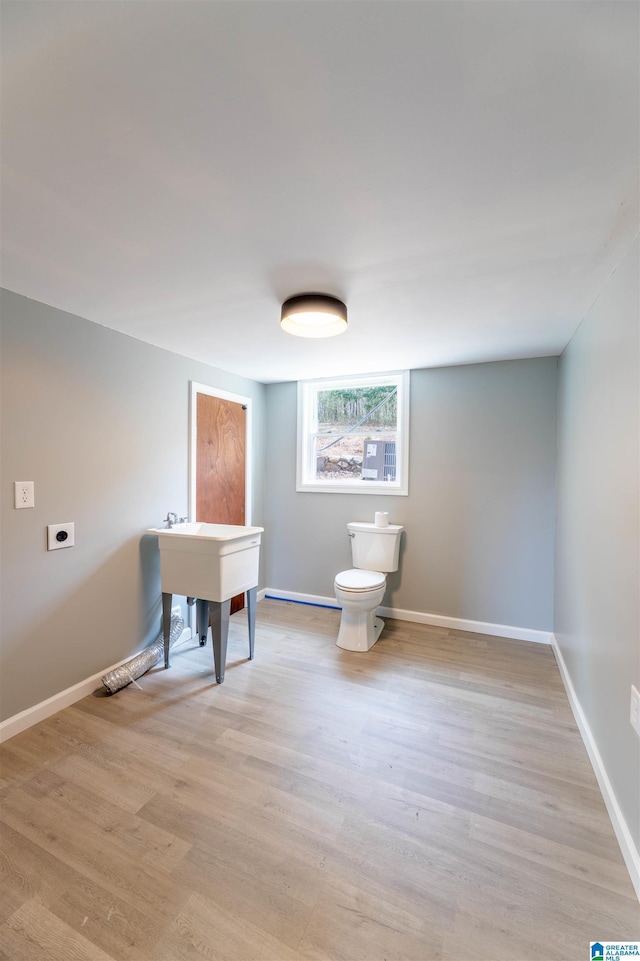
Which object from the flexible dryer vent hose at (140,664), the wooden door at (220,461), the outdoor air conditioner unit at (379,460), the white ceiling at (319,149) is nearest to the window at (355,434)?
the outdoor air conditioner unit at (379,460)

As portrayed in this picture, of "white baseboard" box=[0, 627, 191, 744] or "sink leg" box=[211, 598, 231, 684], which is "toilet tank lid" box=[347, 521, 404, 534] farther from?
"white baseboard" box=[0, 627, 191, 744]

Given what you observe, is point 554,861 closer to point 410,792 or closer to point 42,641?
point 410,792

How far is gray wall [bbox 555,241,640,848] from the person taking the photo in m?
1.34

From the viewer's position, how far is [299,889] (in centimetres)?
118

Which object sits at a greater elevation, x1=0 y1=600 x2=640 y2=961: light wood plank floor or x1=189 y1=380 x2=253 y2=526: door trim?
x1=189 y1=380 x2=253 y2=526: door trim

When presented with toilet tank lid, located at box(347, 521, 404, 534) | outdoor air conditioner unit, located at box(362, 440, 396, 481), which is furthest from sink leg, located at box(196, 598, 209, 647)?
outdoor air conditioner unit, located at box(362, 440, 396, 481)

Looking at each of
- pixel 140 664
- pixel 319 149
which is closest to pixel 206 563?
pixel 140 664

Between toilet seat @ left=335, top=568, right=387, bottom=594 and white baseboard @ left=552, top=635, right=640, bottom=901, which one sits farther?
toilet seat @ left=335, top=568, right=387, bottom=594

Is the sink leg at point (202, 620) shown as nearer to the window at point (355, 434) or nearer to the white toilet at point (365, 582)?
the white toilet at point (365, 582)

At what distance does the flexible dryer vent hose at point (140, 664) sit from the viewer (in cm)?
220

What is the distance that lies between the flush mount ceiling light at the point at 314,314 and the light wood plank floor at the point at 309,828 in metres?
2.01

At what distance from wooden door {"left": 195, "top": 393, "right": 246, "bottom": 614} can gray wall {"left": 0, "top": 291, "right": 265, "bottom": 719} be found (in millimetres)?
185

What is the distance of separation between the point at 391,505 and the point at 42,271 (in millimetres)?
2707

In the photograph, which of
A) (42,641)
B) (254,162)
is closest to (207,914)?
(42,641)
